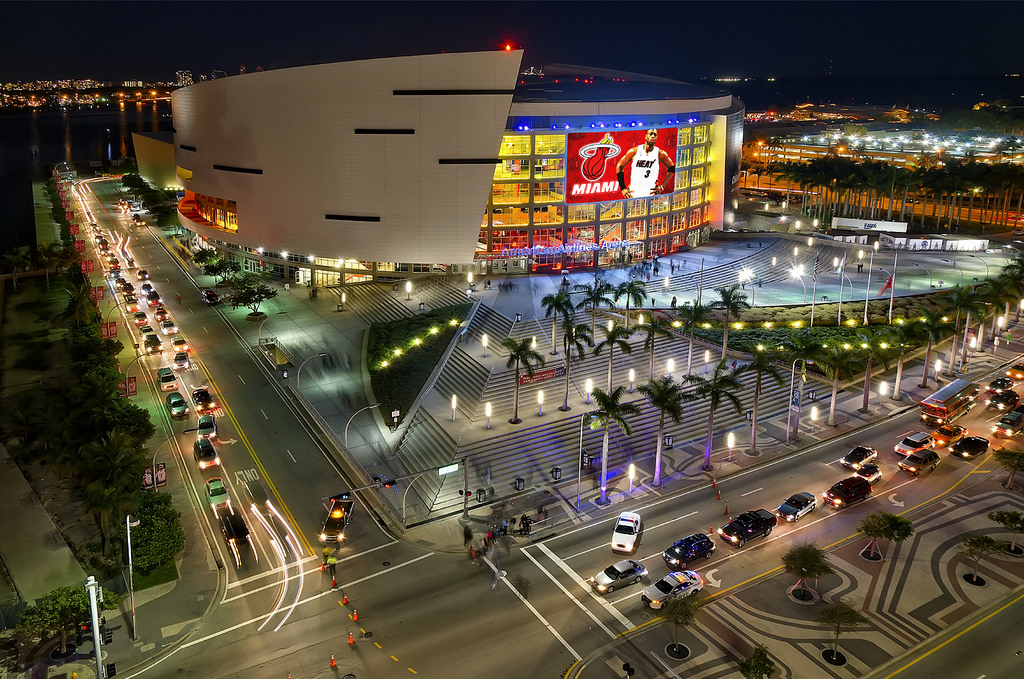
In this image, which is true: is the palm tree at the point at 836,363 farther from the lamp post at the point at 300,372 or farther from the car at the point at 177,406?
the car at the point at 177,406

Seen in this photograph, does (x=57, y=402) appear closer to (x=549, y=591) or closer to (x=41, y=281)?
(x=549, y=591)

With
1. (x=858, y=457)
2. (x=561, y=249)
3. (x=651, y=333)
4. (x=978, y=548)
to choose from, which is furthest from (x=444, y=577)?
(x=561, y=249)

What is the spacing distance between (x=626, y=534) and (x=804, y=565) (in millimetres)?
8962

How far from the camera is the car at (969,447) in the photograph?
164 ft

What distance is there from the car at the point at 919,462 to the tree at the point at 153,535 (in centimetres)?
4359

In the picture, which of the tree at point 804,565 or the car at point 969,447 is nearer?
the tree at point 804,565

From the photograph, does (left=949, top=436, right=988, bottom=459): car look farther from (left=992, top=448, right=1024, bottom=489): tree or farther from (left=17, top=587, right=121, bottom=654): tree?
(left=17, top=587, right=121, bottom=654): tree

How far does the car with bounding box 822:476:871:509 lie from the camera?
44.0 meters

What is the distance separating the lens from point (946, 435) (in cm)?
5219

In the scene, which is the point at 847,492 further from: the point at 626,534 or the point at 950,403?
the point at 950,403

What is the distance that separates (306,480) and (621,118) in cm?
6011

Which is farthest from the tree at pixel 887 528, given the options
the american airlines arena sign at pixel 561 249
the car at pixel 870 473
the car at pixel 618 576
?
the american airlines arena sign at pixel 561 249

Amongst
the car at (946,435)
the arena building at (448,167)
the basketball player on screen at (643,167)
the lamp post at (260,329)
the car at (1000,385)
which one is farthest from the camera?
the basketball player on screen at (643,167)

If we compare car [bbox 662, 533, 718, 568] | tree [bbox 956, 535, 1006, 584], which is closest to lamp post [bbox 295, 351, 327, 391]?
car [bbox 662, 533, 718, 568]
